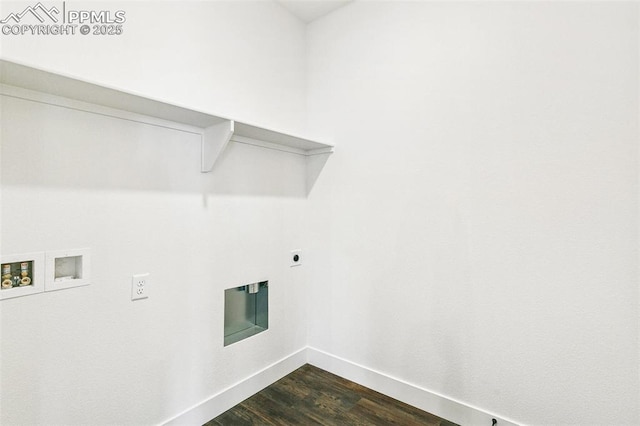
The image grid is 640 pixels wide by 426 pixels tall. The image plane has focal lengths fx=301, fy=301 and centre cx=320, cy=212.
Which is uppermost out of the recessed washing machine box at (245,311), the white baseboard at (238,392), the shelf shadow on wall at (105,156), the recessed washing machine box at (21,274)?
the shelf shadow on wall at (105,156)

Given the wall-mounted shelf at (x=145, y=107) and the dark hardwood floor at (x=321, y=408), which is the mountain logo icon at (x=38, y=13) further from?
the dark hardwood floor at (x=321, y=408)

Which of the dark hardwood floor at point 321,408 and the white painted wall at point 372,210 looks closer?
the white painted wall at point 372,210

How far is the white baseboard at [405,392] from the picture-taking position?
5.25 feet

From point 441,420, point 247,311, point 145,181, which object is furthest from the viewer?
point 247,311

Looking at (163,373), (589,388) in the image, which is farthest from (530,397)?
(163,373)

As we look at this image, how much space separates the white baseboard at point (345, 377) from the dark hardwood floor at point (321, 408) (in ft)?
0.11

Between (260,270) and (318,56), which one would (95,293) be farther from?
(318,56)

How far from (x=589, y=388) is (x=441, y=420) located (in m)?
0.73

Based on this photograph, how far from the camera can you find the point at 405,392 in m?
1.84

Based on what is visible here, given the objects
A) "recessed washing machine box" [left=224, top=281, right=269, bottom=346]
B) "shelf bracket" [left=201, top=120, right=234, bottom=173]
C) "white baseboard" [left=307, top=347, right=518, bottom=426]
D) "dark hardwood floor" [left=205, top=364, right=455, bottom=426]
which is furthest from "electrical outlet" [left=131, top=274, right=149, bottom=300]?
"white baseboard" [left=307, top=347, right=518, bottom=426]

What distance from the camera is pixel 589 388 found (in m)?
1.32

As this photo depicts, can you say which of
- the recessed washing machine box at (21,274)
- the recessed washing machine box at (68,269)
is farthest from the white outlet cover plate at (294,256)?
the recessed washing machine box at (21,274)

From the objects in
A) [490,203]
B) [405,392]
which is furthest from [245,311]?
[490,203]

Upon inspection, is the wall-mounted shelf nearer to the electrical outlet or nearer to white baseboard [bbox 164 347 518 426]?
the electrical outlet
